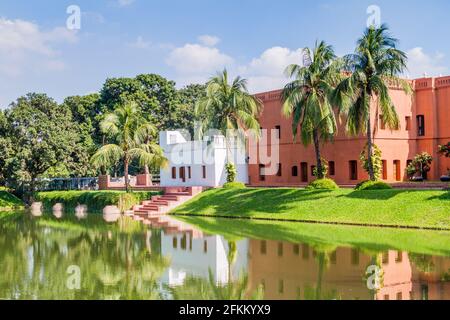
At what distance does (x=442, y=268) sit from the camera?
1338cm

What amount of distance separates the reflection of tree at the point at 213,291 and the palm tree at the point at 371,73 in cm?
1742

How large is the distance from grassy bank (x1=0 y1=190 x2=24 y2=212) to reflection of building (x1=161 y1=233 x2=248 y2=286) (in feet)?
91.4

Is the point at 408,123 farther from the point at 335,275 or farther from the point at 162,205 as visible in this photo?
the point at 335,275

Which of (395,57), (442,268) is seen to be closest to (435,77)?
(395,57)

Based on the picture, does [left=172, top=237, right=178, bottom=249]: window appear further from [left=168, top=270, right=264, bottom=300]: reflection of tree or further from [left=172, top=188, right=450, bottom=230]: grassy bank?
[left=172, top=188, right=450, bottom=230]: grassy bank

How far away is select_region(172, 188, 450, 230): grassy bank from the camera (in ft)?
78.1

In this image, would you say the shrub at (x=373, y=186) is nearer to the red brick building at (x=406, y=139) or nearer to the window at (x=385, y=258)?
the red brick building at (x=406, y=139)

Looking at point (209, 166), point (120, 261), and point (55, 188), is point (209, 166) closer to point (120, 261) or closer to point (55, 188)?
point (55, 188)

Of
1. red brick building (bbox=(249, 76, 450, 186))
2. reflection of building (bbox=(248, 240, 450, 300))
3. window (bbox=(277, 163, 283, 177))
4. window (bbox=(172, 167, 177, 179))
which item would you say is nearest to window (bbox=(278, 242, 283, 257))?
reflection of building (bbox=(248, 240, 450, 300))

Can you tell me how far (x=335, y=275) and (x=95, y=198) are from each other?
1188 inches

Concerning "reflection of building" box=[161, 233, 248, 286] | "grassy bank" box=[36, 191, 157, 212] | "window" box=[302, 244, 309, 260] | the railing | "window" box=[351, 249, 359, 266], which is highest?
the railing

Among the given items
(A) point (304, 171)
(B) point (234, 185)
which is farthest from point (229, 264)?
(A) point (304, 171)

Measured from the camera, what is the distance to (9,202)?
46.9 m

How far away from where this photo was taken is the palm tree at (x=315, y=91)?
30.5 metres
